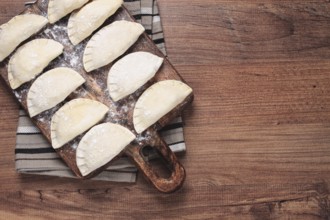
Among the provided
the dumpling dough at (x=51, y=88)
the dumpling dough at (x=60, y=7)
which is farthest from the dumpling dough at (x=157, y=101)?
the dumpling dough at (x=60, y=7)

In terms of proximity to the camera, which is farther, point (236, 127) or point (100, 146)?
point (236, 127)

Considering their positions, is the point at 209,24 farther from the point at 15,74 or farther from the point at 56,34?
the point at 15,74

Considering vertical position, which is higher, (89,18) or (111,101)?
(89,18)

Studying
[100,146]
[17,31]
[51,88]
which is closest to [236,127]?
[100,146]

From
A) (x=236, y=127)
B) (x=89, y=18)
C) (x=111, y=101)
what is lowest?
(x=236, y=127)

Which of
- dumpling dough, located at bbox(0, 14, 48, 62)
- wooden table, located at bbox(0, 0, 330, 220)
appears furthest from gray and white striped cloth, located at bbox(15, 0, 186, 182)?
dumpling dough, located at bbox(0, 14, 48, 62)

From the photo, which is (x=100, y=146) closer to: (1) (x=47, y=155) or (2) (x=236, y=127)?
(1) (x=47, y=155)

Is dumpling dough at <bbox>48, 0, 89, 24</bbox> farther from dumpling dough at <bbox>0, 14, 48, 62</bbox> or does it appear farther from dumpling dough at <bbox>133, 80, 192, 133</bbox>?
dumpling dough at <bbox>133, 80, 192, 133</bbox>
